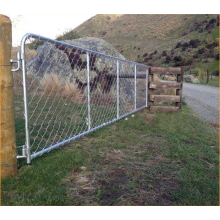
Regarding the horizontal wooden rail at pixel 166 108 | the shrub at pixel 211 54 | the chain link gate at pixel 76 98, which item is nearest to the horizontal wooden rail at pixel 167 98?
the horizontal wooden rail at pixel 166 108

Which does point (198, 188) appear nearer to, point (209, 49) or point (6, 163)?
point (6, 163)

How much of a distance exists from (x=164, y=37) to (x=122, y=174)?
4427cm

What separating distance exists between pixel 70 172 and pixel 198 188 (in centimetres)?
133

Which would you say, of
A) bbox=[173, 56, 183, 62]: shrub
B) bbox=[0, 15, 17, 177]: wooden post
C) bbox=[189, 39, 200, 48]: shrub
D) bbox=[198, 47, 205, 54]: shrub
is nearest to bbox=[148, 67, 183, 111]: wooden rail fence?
bbox=[0, 15, 17, 177]: wooden post

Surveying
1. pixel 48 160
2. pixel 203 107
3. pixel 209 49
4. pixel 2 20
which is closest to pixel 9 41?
pixel 2 20

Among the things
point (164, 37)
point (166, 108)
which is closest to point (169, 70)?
point (166, 108)

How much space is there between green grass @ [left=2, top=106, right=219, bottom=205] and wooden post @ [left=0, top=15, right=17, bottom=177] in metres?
0.15

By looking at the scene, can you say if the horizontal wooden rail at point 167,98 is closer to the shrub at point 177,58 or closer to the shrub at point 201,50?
the shrub at point 177,58

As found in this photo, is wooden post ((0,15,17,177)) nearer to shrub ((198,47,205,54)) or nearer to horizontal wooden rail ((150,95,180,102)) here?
horizontal wooden rail ((150,95,180,102))

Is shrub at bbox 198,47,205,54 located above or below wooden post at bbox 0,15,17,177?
above

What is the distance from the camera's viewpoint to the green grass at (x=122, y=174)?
2158 mm

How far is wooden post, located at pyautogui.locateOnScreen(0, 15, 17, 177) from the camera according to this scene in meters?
2.32

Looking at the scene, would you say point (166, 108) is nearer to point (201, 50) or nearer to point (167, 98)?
point (167, 98)

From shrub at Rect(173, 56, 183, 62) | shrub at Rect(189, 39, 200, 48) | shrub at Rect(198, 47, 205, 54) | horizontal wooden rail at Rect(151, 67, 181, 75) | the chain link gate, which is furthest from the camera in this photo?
shrub at Rect(189, 39, 200, 48)
